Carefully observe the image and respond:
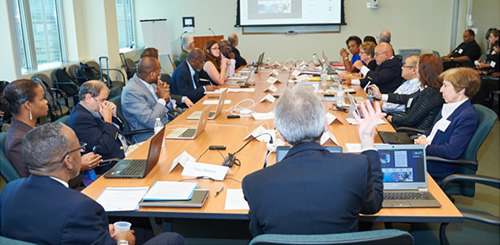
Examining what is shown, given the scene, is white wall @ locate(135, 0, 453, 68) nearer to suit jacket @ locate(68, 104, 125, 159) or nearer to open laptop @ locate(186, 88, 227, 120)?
open laptop @ locate(186, 88, 227, 120)

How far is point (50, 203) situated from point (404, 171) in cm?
166

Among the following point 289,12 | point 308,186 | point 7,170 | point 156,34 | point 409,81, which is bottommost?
point 7,170

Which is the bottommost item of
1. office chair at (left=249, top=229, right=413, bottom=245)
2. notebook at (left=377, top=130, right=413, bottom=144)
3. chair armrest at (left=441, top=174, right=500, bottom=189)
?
chair armrest at (left=441, top=174, right=500, bottom=189)

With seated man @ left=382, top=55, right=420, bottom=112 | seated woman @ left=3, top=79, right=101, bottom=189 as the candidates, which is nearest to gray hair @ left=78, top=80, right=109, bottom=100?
seated woman @ left=3, top=79, right=101, bottom=189

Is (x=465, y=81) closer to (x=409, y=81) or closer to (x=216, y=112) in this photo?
(x=409, y=81)

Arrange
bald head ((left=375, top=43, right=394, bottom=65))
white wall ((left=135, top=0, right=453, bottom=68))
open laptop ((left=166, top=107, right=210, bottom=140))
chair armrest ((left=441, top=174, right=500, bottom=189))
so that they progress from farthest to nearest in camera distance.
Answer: white wall ((left=135, top=0, right=453, bottom=68)) → bald head ((left=375, top=43, right=394, bottom=65)) → open laptop ((left=166, top=107, right=210, bottom=140)) → chair armrest ((left=441, top=174, right=500, bottom=189))

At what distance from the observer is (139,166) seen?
2654 millimetres

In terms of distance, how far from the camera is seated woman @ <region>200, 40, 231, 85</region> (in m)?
6.05

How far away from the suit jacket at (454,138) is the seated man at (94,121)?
222 cm

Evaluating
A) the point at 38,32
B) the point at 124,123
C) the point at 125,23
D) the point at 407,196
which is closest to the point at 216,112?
the point at 124,123

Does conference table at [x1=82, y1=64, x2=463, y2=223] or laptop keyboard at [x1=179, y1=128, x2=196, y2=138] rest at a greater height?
laptop keyboard at [x1=179, y1=128, x2=196, y2=138]

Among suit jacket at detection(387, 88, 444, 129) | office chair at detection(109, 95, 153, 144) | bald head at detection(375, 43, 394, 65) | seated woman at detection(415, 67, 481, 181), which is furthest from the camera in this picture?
bald head at detection(375, 43, 394, 65)

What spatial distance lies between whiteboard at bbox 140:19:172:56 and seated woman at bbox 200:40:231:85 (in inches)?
173

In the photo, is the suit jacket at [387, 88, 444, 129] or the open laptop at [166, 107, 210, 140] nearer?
the open laptop at [166, 107, 210, 140]
